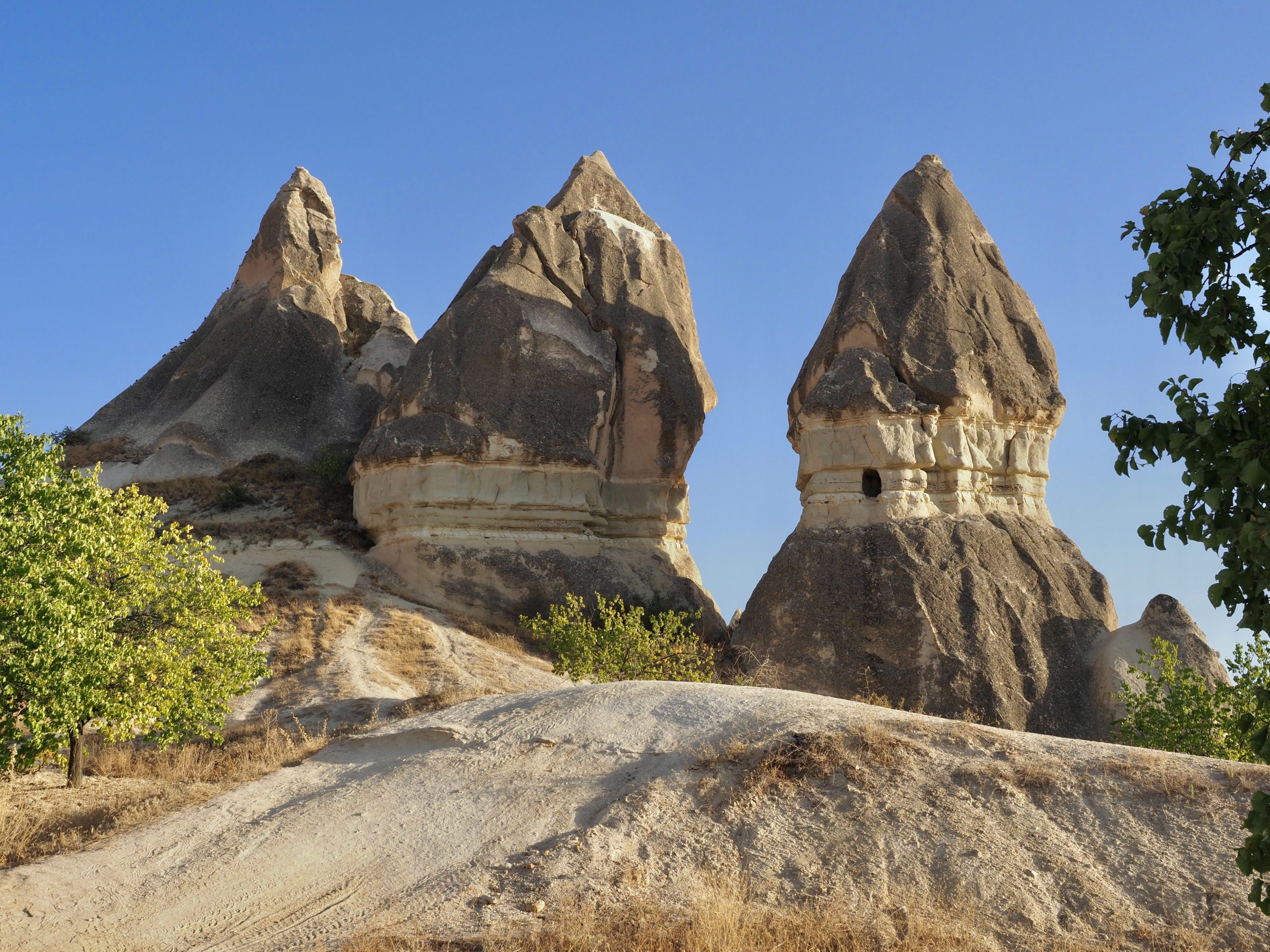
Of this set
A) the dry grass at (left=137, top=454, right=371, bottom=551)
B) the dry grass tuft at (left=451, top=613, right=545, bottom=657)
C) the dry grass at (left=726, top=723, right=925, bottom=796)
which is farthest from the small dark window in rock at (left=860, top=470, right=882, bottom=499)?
the dry grass at (left=726, top=723, right=925, bottom=796)

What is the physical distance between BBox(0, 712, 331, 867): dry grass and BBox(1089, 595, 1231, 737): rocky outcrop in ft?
48.6

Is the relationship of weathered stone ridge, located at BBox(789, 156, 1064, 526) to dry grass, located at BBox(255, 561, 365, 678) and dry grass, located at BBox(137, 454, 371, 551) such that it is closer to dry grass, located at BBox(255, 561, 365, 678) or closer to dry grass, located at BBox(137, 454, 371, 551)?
dry grass, located at BBox(255, 561, 365, 678)

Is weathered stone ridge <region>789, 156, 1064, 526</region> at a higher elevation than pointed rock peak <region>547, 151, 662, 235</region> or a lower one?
lower

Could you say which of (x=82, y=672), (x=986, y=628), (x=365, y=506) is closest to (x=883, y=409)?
(x=986, y=628)

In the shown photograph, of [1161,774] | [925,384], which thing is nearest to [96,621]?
[1161,774]

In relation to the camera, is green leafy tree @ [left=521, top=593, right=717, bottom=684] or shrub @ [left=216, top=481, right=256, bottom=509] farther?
shrub @ [left=216, top=481, right=256, bottom=509]

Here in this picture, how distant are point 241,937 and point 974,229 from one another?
1011 inches

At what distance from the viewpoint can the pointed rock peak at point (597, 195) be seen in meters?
35.1

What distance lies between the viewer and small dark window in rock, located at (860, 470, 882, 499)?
26.1m

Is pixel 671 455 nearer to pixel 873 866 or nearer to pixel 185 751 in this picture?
pixel 185 751

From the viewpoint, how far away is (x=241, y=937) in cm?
941

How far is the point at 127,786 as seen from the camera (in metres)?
13.4

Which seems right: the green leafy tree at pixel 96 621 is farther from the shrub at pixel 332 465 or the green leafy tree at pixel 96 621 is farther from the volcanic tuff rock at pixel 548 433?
the shrub at pixel 332 465

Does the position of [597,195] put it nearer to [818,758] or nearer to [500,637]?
[500,637]
